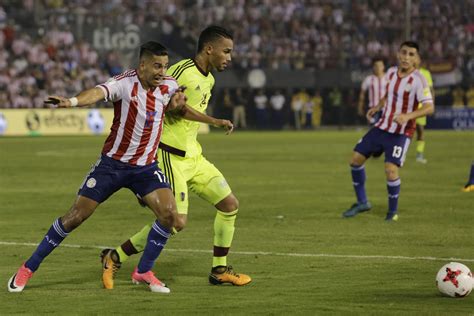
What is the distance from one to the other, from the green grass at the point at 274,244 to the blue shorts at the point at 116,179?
34.0 inches

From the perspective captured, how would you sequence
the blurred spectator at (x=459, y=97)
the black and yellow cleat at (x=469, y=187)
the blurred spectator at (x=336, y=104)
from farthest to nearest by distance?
the blurred spectator at (x=336, y=104), the blurred spectator at (x=459, y=97), the black and yellow cleat at (x=469, y=187)

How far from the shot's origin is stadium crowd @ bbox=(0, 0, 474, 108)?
44.2 metres

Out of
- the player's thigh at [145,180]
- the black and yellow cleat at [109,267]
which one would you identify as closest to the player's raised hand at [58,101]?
the player's thigh at [145,180]

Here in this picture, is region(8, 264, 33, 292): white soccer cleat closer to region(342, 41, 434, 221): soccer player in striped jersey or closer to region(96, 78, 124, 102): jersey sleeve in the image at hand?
region(96, 78, 124, 102): jersey sleeve

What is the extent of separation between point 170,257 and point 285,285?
2.23m

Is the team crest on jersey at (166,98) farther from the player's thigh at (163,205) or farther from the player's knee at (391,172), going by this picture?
the player's knee at (391,172)

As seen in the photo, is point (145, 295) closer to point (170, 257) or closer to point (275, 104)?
point (170, 257)

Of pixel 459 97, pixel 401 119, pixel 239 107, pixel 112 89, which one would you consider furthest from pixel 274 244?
pixel 459 97

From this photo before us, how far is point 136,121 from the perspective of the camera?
9414 mm

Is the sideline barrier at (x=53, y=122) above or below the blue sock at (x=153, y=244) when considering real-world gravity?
below

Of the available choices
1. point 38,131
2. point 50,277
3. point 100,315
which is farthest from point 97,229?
point 38,131

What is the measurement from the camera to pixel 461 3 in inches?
1965

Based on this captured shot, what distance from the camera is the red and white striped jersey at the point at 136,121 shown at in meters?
9.37

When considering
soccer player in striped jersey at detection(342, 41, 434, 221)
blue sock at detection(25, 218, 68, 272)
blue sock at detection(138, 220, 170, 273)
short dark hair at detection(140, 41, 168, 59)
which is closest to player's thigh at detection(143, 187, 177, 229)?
blue sock at detection(138, 220, 170, 273)
